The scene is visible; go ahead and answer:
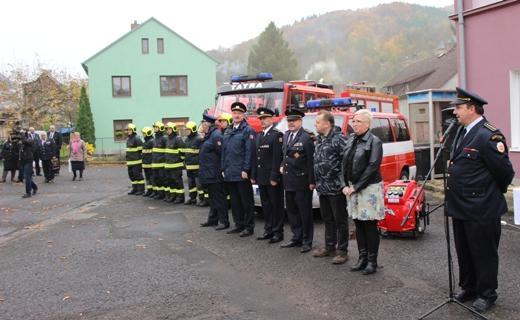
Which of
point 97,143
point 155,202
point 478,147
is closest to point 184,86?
point 97,143

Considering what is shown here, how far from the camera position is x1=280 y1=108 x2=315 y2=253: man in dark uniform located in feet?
23.3

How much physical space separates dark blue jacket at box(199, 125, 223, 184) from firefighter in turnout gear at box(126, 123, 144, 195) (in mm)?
4964

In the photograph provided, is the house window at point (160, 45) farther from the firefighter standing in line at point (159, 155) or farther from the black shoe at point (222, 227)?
the black shoe at point (222, 227)

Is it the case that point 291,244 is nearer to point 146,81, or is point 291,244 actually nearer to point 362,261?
point 362,261

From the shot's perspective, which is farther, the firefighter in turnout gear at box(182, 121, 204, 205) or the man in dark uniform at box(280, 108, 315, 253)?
the firefighter in turnout gear at box(182, 121, 204, 205)

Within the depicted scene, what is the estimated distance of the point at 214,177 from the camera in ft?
29.8

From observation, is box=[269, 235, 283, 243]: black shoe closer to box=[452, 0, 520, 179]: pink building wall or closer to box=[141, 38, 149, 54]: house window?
box=[452, 0, 520, 179]: pink building wall

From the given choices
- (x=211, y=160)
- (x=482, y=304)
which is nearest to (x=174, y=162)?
(x=211, y=160)

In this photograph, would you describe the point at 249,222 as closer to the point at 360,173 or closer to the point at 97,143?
the point at 360,173

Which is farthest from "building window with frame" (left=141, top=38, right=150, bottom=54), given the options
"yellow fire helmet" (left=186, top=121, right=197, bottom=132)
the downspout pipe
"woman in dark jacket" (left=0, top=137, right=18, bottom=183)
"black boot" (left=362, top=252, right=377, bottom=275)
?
"black boot" (left=362, top=252, right=377, bottom=275)

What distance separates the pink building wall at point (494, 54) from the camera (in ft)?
37.0

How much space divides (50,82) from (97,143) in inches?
248

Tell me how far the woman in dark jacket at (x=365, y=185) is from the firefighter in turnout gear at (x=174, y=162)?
6.60 m

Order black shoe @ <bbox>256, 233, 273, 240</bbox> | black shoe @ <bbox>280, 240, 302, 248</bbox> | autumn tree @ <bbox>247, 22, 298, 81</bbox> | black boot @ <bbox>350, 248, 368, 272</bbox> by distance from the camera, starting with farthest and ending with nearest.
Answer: autumn tree @ <bbox>247, 22, 298, 81</bbox>
black shoe @ <bbox>256, 233, 273, 240</bbox>
black shoe @ <bbox>280, 240, 302, 248</bbox>
black boot @ <bbox>350, 248, 368, 272</bbox>
